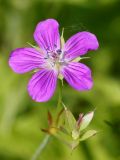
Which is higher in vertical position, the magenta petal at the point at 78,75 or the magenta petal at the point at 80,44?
the magenta petal at the point at 80,44

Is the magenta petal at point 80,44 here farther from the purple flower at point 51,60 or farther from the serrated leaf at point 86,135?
the serrated leaf at point 86,135

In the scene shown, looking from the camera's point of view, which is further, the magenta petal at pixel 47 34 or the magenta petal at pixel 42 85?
the magenta petal at pixel 47 34

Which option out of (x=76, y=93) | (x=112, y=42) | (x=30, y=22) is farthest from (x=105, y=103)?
(x=30, y=22)

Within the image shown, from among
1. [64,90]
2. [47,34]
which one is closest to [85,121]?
[47,34]

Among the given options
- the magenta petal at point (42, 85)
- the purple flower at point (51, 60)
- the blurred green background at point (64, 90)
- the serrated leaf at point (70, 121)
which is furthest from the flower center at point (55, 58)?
the blurred green background at point (64, 90)

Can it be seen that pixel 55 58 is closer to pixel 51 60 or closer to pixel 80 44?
pixel 51 60

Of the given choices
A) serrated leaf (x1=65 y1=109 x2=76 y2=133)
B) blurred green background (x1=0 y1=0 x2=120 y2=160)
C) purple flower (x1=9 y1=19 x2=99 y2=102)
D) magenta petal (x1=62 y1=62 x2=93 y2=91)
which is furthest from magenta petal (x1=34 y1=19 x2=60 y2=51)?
blurred green background (x1=0 y1=0 x2=120 y2=160)

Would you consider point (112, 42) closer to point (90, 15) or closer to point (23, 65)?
point (90, 15)
